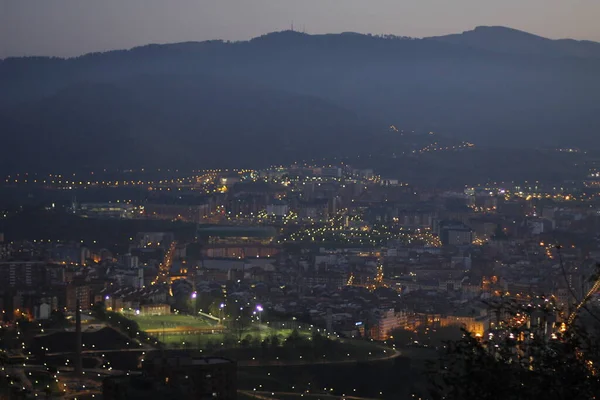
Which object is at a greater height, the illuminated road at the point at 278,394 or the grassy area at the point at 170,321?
the illuminated road at the point at 278,394

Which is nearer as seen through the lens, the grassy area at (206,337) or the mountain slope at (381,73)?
the grassy area at (206,337)

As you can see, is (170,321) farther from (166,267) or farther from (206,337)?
(166,267)

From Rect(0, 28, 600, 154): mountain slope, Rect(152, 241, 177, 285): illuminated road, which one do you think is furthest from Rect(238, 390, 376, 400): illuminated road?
Rect(0, 28, 600, 154): mountain slope

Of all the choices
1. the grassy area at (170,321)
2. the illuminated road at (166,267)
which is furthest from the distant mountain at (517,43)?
the grassy area at (170,321)

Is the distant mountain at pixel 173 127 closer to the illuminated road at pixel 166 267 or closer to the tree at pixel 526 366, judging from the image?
the illuminated road at pixel 166 267

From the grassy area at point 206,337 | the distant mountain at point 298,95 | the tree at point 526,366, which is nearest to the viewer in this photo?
the tree at point 526,366

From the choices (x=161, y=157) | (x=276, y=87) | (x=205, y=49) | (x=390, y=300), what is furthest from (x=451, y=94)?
(x=390, y=300)

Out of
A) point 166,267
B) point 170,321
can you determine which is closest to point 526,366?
point 170,321
